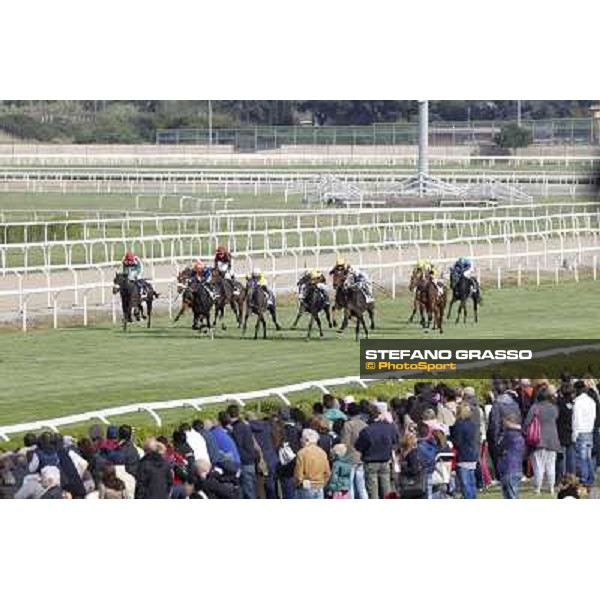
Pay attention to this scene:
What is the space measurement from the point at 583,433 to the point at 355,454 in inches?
79.4

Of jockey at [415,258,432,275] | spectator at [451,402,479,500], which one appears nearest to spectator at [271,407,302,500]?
spectator at [451,402,479,500]

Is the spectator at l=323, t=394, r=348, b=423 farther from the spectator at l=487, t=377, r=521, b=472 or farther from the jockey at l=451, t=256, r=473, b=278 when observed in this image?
the jockey at l=451, t=256, r=473, b=278

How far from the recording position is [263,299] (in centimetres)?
2586

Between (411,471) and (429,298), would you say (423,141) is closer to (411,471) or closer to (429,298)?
(429,298)

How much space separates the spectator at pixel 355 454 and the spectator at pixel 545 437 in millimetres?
1350

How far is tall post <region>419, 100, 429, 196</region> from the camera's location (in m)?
23.0

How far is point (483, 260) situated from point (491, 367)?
1427 cm

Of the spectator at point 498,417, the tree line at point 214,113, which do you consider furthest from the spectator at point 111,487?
the tree line at point 214,113

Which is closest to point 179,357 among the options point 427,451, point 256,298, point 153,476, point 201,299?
point 256,298

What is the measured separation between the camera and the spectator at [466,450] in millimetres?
15320

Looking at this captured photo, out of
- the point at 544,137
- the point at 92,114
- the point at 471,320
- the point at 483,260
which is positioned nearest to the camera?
the point at 92,114

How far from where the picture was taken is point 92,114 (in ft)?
73.9
